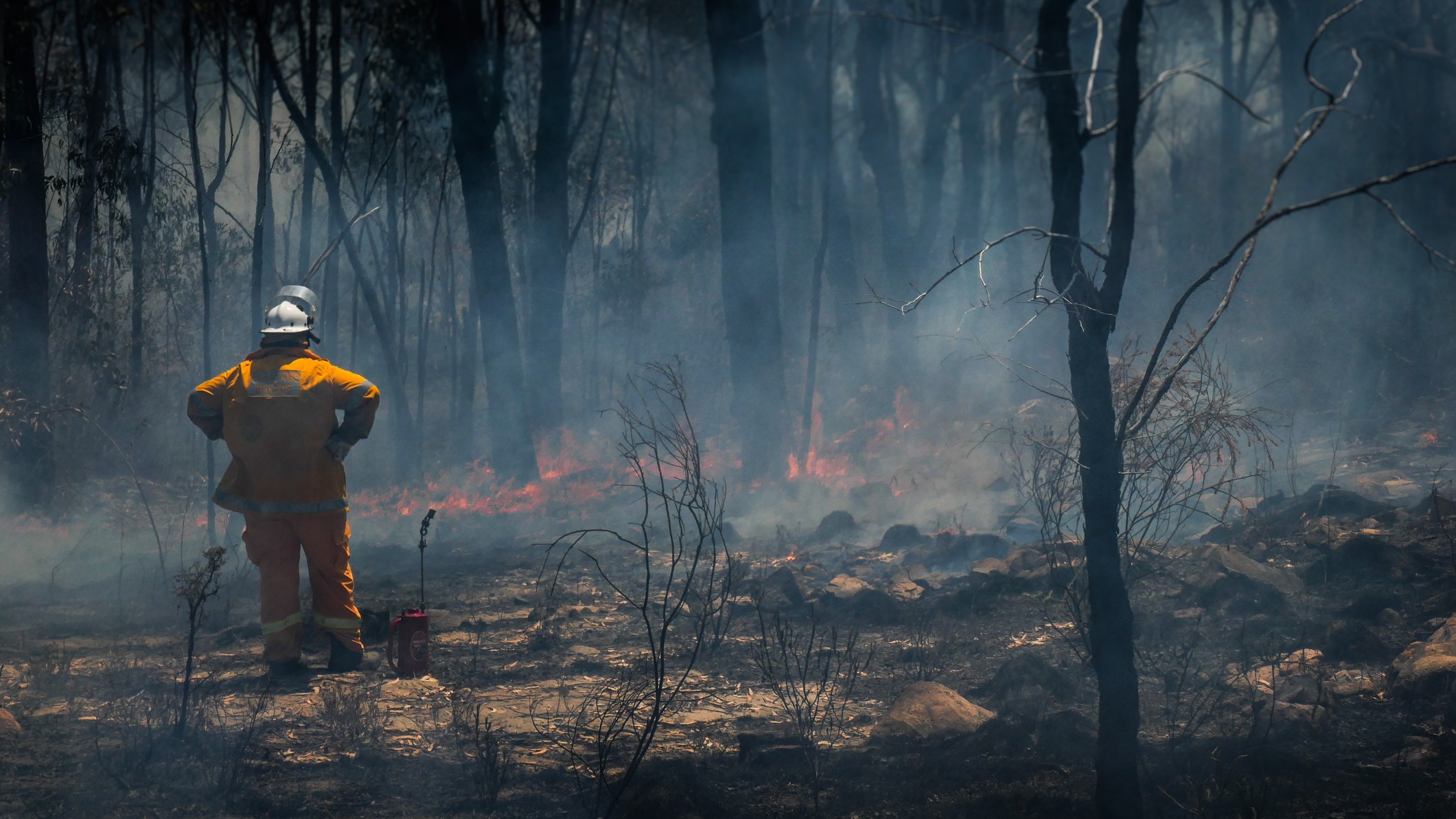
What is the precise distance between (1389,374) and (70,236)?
58.9 feet

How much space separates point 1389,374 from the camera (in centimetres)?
1388

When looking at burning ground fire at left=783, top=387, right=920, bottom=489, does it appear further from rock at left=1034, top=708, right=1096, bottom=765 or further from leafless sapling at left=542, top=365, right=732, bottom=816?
rock at left=1034, top=708, right=1096, bottom=765

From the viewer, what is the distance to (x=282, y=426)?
17.0 feet

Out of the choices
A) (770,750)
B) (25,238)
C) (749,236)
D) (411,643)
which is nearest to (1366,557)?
(770,750)

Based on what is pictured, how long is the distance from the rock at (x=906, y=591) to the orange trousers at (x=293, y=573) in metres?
3.50

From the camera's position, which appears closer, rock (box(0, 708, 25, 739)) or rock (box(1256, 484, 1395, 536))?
rock (box(0, 708, 25, 739))

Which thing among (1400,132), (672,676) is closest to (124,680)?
(672,676)

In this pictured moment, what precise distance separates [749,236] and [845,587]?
620 centimetres

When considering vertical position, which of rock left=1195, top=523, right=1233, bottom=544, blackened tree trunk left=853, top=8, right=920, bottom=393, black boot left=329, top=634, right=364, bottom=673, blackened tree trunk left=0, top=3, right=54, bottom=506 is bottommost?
black boot left=329, top=634, right=364, bottom=673

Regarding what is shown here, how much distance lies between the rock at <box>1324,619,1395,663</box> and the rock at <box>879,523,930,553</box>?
400 cm

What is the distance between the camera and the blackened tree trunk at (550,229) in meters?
14.3

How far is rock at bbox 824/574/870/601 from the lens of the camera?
6805mm

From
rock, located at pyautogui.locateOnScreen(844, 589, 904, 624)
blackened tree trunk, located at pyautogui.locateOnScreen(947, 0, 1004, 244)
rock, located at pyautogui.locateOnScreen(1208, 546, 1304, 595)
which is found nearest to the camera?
rock, located at pyautogui.locateOnScreen(1208, 546, 1304, 595)

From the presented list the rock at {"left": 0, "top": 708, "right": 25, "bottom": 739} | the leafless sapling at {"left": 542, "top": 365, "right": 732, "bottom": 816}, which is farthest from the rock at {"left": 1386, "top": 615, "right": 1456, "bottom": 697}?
the rock at {"left": 0, "top": 708, "right": 25, "bottom": 739}
